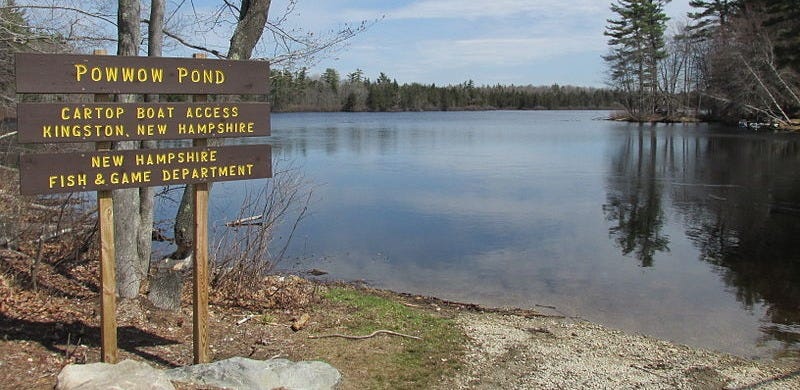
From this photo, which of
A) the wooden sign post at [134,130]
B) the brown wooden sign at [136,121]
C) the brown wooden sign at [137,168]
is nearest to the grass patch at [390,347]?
the wooden sign post at [134,130]

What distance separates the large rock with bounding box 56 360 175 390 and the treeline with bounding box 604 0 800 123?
51.3 metres

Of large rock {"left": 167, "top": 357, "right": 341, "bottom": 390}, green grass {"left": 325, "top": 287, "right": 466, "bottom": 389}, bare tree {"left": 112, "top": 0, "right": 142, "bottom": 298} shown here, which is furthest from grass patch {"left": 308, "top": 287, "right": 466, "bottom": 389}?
bare tree {"left": 112, "top": 0, "right": 142, "bottom": 298}

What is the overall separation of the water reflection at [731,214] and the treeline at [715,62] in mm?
21216

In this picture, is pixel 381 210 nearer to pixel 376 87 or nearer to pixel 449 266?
pixel 449 266

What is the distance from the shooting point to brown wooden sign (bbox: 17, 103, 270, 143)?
452 centimetres

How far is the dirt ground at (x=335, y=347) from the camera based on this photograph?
5.42 metres

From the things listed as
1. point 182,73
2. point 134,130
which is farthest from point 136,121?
point 182,73

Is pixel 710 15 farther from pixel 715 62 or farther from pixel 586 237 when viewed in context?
pixel 586 237

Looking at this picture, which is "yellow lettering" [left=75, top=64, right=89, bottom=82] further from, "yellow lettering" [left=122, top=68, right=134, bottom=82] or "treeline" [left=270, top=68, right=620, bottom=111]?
"treeline" [left=270, top=68, right=620, bottom=111]

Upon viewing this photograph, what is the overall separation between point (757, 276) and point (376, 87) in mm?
112597

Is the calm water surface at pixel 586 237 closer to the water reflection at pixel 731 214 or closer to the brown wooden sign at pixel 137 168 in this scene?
the water reflection at pixel 731 214

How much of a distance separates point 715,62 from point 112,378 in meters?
64.6

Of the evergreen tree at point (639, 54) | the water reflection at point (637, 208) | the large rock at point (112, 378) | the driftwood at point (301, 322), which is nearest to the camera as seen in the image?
the large rock at point (112, 378)

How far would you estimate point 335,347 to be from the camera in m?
6.06
